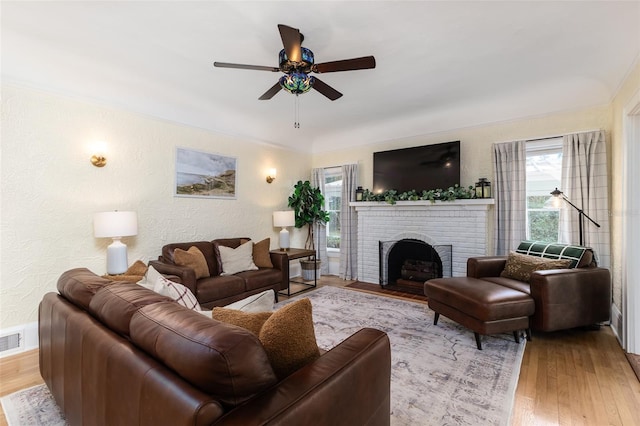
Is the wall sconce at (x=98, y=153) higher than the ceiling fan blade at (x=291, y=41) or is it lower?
lower

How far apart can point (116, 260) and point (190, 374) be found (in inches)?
104

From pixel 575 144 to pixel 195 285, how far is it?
463cm

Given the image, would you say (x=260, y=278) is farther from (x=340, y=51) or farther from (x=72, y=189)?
(x=340, y=51)

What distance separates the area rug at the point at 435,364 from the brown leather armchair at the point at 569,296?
379 millimetres

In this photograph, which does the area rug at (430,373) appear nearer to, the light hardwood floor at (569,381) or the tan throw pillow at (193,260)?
the light hardwood floor at (569,381)

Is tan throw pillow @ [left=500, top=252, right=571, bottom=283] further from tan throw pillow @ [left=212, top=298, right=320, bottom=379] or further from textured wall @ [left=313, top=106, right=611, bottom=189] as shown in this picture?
tan throw pillow @ [left=212, top=298, right=320, bottom=379]

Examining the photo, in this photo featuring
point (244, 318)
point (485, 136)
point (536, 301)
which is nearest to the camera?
point (244, 318)

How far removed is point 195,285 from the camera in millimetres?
3074

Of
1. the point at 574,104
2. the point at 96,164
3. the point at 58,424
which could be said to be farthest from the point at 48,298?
the point at 574,104

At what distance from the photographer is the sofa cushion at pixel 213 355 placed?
2.69ft

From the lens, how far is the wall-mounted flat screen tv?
4312 millimetres

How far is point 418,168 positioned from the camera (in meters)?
4.59

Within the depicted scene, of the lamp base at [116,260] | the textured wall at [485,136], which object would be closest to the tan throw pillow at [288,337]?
the lamp base at [116,260]

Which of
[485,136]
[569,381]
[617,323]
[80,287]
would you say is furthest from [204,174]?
[617,323]
